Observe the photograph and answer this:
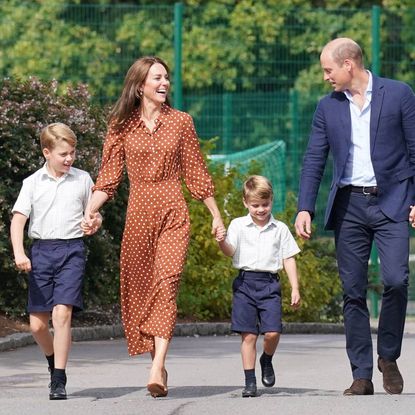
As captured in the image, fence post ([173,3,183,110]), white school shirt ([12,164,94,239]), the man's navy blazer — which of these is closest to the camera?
the man's navy blazer

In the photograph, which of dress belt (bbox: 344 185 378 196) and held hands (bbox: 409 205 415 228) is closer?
held hands (bbox: 409 205 415 228)

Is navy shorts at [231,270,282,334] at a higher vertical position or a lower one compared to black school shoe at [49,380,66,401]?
higher

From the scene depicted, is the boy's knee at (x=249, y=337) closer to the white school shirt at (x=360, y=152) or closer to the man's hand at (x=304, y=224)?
the man's hand at (x=304, y=224)

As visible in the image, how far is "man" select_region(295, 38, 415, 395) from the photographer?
8898 millimetres

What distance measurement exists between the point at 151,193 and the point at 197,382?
4.86ft

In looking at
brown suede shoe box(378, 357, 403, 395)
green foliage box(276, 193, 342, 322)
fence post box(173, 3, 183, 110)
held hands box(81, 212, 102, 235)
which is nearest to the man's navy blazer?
brown suede shoe box(378, 357, 403, 395)

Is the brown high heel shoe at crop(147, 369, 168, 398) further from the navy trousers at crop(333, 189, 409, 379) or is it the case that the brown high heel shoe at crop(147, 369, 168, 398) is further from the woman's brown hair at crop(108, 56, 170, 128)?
the woman's brown hair at crop(108, 56, 170, 128)

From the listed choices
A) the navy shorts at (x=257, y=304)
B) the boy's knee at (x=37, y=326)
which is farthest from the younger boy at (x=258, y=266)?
the boy's knee at (x=37, y=326)

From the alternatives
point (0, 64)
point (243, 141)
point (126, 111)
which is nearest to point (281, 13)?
point (243, 141)

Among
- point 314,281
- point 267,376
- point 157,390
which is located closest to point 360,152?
point 267,376

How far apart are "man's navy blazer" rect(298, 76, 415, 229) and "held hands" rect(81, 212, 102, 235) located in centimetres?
110

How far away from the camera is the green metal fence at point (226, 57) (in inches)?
686

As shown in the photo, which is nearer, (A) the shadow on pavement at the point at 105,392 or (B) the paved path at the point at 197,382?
(B) the paved path at the point at 197,382

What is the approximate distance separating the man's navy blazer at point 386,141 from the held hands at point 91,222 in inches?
43.2
